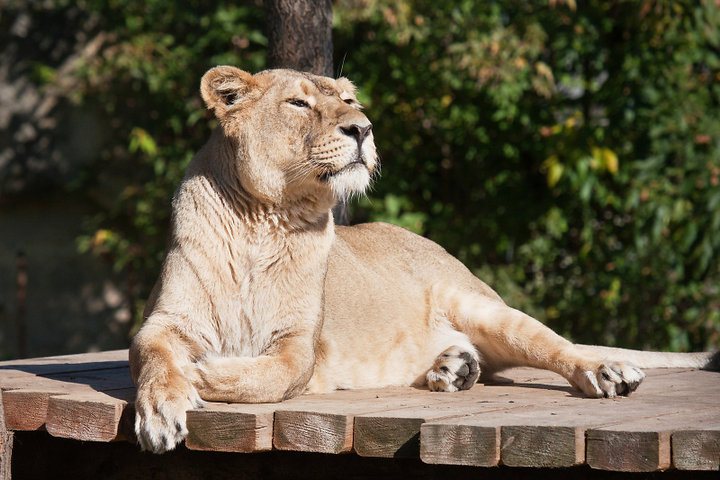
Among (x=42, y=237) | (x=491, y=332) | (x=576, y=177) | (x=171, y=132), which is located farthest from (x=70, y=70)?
(x=491, y=332)

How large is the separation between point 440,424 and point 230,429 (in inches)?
24.9

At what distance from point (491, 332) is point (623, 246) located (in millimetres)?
3389

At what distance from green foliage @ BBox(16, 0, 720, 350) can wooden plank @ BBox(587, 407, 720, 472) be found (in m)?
3.91

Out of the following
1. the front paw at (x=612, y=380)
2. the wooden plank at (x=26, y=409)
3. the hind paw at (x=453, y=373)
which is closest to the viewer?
the wooden plank at (x=26, y=409)

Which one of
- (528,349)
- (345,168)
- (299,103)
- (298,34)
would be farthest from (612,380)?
(298,34)

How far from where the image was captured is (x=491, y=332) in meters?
4.02

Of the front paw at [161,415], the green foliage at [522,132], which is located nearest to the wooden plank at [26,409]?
the front paw at [161,415]

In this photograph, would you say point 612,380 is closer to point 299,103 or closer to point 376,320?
point 376,320

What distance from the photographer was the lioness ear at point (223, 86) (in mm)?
3621

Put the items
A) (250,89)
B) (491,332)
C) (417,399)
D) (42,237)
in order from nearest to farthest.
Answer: (417,399)
(250,89)
(491,332)
(42,237)

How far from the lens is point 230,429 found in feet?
9.30

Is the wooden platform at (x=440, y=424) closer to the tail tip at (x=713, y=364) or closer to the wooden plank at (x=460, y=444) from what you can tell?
the wooden plank at (x=460, y=444)

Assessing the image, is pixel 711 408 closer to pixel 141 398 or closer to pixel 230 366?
pixel 230 366

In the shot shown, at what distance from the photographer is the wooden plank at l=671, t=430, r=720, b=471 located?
2496 millimetres
